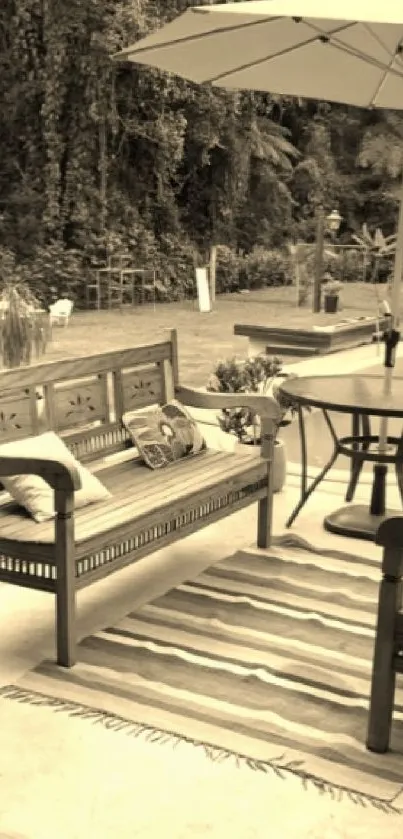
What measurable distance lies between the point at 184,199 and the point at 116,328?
5725 millimetres

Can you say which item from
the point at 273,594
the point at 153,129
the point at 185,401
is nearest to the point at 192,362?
the point at 185,401

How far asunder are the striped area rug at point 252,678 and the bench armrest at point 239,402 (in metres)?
0.64

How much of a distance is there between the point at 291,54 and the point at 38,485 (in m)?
2.50

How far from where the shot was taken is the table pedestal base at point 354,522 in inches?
160

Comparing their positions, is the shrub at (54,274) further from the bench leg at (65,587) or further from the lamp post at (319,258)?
the bench leg at (65,587)

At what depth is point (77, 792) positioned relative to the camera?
226 centimetres

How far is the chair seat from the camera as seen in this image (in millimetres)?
2885

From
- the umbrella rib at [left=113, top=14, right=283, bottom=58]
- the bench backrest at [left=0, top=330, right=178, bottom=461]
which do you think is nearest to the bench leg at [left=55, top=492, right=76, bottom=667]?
the bench backrest at [left=0, top=330, right=178, bottom=461]

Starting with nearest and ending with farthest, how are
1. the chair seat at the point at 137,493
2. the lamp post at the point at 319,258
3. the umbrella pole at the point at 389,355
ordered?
the chair seat at the point at 137,493 → the umbrella pole at the point at 389,355 → the lamp post at the point at 319,258

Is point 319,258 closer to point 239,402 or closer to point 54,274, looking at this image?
point 54,274

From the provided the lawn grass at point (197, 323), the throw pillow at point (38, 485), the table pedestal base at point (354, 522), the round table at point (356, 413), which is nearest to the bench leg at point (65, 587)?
the throw pillow at point (38, 485)

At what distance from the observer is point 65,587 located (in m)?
2.79

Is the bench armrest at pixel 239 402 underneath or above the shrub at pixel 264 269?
underneath

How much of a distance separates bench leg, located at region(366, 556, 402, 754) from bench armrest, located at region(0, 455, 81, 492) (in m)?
0.90
